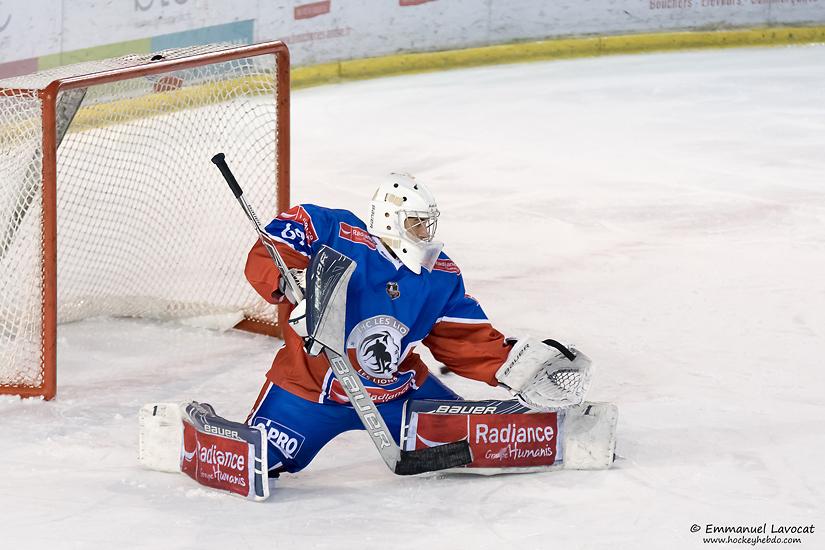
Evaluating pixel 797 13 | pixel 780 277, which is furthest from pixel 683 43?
pixel 780 277

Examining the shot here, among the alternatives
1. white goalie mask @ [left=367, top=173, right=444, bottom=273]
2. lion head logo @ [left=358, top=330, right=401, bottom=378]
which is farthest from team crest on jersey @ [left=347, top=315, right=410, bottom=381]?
white goalie mask @ [left=367, top=173, right=444, bottom=273]

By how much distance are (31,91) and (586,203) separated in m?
3.07

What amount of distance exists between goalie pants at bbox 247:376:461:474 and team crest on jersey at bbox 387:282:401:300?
301mm

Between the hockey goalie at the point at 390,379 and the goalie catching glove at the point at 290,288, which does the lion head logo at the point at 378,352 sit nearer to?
the hockey goalie at the point at 390,379

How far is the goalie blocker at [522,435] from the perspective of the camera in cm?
343

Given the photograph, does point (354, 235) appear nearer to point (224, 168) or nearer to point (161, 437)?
point (224, 168)

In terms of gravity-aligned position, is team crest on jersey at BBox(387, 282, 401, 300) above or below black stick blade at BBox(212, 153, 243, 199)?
below

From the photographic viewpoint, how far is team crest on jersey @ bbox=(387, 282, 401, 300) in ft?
11.1

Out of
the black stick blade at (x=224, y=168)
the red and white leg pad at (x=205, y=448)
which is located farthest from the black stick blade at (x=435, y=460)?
the black stick blade at (x=224, y=168)

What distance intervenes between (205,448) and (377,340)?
1.59 ft

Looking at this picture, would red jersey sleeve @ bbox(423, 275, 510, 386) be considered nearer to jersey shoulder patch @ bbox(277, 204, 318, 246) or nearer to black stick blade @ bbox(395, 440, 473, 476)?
black stick blade @ bbox(395, 440, 473, 476)

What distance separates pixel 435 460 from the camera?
340 cm

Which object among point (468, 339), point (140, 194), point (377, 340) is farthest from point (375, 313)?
point (140, 194)

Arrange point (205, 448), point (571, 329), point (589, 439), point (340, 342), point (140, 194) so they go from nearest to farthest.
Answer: point (340, 342), point (205, 448), point (589, 439), point (571, 329), point (140, 194)
